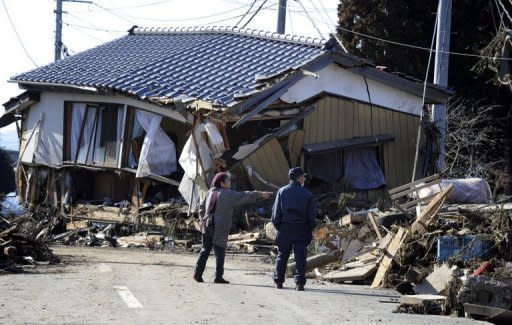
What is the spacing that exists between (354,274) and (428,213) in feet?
5.09

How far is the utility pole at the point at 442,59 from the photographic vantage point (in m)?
22.3

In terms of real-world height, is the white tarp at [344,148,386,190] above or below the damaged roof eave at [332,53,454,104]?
below

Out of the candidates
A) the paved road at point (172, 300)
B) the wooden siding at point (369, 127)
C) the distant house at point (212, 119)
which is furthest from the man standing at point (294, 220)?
the wooden siding at point (369, 127)

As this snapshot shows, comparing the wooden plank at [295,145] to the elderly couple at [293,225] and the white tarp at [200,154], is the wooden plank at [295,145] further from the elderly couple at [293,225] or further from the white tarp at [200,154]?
the elderly couple at [293,225]

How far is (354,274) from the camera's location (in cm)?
1432

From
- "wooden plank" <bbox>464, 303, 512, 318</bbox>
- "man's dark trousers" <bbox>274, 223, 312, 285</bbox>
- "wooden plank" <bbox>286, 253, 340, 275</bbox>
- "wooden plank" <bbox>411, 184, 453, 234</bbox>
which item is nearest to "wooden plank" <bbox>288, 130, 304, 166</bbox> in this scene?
"wooden plank" <bbox>286, 253, 340, 275</bbox>

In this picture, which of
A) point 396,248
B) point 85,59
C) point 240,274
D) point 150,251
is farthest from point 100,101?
point 396,248

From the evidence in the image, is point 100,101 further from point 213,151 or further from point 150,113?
point 213,151

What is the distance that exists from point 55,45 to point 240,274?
93.3 ft

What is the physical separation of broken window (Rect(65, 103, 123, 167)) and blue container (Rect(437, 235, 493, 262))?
504 inches

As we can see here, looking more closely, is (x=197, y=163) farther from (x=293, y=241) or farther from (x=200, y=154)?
(x=293, y=241)

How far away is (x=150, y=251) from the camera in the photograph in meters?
20.1

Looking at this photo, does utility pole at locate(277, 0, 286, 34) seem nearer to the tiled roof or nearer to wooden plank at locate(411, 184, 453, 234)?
the tiled roof

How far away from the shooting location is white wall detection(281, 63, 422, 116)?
2205 cm
